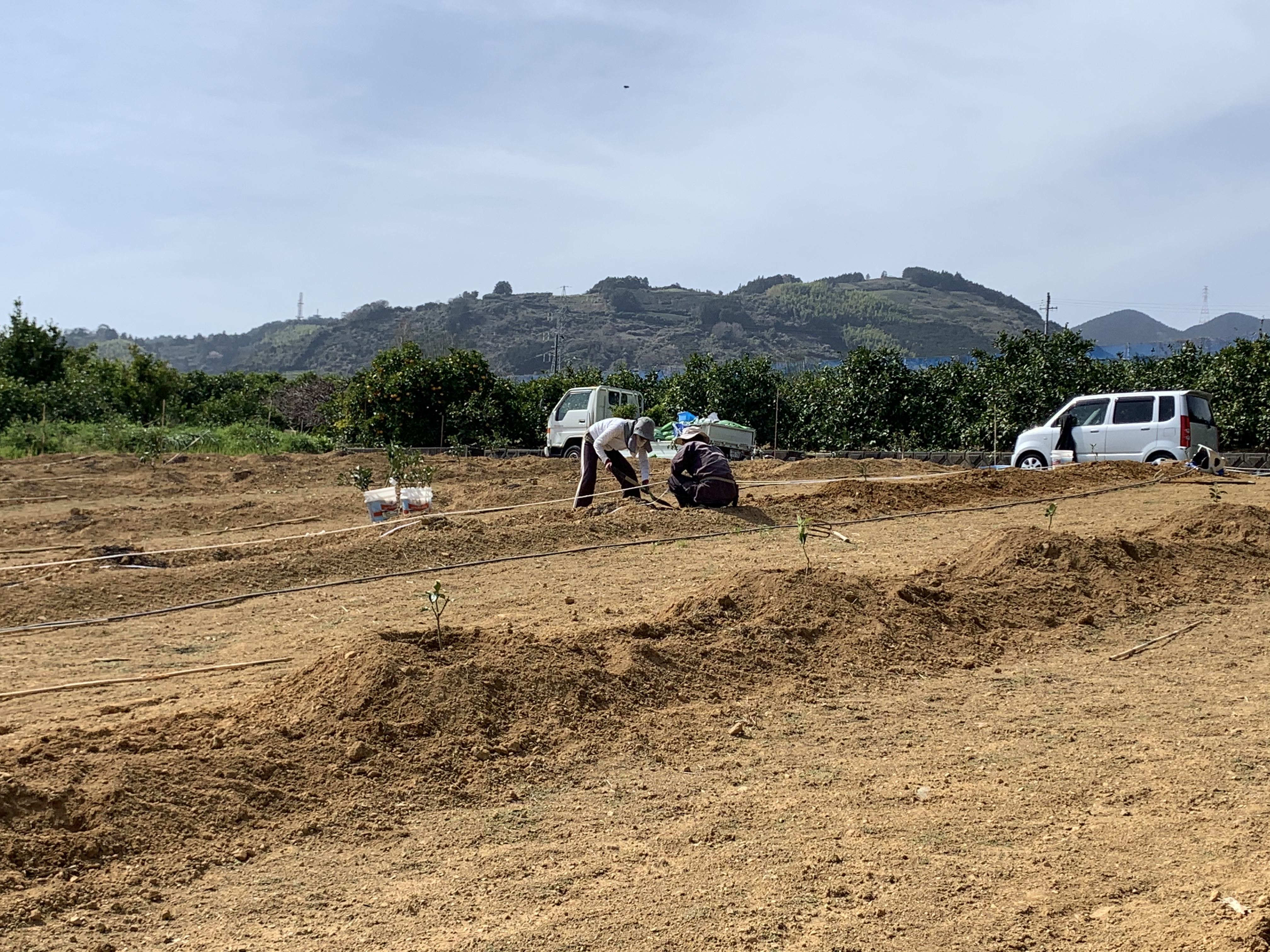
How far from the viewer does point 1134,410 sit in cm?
1622

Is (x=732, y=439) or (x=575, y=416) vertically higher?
(x=575, y=416)

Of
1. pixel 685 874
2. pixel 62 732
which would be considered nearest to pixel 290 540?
pixel 62 732

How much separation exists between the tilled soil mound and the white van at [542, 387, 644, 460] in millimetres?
14809

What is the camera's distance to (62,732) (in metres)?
4.17

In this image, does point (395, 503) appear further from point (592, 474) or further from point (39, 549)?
point (39, 549)

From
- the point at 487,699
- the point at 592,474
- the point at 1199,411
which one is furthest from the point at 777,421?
the point at 487,699

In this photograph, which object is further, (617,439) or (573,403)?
(573,403)

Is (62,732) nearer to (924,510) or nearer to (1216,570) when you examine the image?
(1216,570)

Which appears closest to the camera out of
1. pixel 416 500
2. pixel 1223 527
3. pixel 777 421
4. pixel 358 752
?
pixel 358 752

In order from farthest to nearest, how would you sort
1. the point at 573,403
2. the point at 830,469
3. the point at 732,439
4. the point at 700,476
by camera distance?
the point at 573,403 < the point at 732,439 < the point at 830,469 < the point at 700,476

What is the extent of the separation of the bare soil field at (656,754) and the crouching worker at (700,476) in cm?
240

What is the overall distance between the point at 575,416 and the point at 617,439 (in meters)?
10.9

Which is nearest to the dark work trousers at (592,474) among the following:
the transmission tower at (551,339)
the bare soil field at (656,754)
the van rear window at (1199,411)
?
the bare soil field at (656,754)

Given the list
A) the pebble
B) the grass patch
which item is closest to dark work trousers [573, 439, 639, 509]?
the pebble
